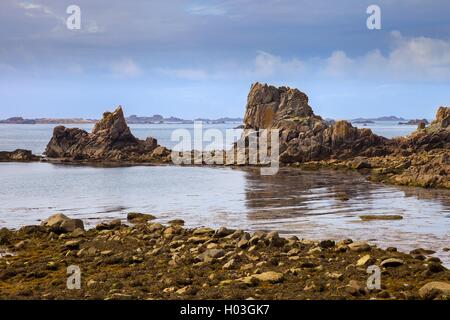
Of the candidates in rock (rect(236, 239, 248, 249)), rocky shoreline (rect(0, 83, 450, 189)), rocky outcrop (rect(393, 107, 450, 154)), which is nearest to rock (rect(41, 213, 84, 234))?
rock (rect(236, 239, 248, 249))

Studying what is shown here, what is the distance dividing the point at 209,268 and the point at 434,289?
9453 mm

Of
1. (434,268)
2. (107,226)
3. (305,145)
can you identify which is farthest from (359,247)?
(305,145)

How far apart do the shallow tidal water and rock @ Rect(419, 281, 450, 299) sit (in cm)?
887

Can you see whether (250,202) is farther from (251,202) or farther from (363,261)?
(363,261)

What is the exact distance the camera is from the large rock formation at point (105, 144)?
13550 centimetres

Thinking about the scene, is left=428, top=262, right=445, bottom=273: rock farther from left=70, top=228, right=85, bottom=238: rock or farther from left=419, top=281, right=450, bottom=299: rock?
left=70, top=228, right=85, bottom=238: rock

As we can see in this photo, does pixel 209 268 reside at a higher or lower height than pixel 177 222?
higher

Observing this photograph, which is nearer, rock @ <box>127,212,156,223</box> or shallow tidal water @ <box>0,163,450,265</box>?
shallow tidal water @ <box>0,163,450,265</box>

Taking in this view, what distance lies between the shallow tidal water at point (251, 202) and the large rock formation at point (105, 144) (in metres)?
34.8

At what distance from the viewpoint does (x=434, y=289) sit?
21.7 m

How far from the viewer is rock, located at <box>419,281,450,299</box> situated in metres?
21.4

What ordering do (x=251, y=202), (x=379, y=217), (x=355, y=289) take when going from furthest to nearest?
(x=251, y=202), (x=379, y=217), (x=355, y=289)
